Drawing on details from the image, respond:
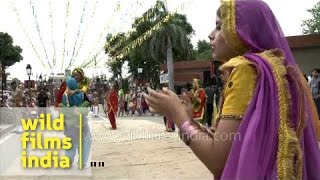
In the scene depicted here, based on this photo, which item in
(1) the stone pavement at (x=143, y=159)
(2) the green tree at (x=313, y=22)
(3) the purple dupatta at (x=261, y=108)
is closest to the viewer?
(3) the purple dupatta at (x=261, y=108)

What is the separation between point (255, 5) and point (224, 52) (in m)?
0.20

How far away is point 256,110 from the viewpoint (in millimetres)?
1597

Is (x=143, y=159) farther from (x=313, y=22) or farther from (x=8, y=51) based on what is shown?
(x=8, y=51)

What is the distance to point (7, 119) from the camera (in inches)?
706

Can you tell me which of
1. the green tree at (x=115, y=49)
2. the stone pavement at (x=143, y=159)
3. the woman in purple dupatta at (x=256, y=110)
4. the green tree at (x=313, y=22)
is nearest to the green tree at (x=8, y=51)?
the green tree at (x=115, y=49)

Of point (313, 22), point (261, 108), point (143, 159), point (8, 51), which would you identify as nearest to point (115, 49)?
point (143, 159)

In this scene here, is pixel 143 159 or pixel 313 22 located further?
pixel 313 22

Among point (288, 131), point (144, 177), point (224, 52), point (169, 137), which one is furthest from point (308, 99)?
point (169, 137)

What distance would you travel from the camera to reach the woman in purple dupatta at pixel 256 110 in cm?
160

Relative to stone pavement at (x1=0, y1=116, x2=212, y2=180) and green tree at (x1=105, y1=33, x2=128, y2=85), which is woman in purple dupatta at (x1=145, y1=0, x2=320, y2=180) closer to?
green tree at (x1=105, y1=33, x2=128, y2=85)

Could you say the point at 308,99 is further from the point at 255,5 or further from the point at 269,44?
the point at 255,5

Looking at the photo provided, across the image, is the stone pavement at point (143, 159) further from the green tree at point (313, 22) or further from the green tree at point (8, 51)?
the green tree at point (8, 51)

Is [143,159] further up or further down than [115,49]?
further down

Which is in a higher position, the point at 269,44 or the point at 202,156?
the point at 269,44
